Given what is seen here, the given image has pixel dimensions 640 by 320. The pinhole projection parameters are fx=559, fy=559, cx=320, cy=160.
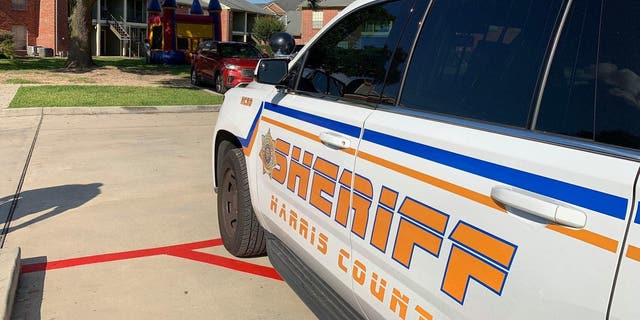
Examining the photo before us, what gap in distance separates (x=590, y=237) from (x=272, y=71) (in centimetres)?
A: 250

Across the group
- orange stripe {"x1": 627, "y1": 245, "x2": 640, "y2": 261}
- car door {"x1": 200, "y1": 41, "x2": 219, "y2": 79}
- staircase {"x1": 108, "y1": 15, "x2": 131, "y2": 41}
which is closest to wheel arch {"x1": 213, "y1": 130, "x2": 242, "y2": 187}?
orange stripe {"x1": 627, "y1": 245, "x2": 640, "y2": 261}

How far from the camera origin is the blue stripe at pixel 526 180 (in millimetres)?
1393

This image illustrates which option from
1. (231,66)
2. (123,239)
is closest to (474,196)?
(123,239)

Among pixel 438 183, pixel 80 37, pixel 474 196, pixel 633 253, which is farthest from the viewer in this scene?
pixel 80 37

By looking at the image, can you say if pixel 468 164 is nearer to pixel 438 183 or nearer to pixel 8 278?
pixel 438 183

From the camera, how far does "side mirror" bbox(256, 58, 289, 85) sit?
3568 millimetres

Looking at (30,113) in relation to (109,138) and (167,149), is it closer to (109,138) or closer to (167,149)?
(109,138)

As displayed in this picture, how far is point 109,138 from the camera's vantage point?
912cm

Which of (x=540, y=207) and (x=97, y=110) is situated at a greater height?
(x=540, y=207)

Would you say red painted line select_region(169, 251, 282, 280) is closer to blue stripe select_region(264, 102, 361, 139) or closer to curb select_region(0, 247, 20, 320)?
curb select_region(0, 247, 20, 320)

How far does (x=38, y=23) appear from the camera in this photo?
44.6 metres

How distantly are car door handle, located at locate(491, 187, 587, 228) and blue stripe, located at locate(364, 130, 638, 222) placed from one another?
0.02 metres

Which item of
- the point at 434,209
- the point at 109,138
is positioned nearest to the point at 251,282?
the point at 434,209

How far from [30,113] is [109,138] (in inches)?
125
